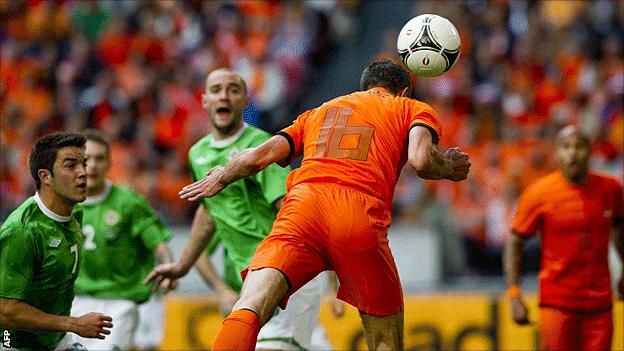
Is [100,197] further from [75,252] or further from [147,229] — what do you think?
[75,252]

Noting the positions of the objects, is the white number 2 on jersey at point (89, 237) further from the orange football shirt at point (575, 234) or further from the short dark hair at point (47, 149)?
the orange football shirt at point (575, 234)

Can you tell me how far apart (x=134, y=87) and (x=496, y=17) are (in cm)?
575

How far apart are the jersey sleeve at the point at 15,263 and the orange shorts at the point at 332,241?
1478 mm

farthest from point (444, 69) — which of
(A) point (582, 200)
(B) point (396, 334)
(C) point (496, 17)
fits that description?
(C) point (496, 17)

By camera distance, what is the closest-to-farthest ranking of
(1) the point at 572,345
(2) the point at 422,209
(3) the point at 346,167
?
(3) the point at 346,167 → (1) the point at 572,345 → (2) the point at 422,209

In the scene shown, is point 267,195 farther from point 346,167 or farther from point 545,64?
point 545,64

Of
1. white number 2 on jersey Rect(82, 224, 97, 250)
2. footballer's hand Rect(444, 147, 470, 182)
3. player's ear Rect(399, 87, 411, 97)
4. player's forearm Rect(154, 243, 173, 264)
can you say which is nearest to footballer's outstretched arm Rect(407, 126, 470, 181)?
footballer's hand Rect(444, 147, 470, 182)

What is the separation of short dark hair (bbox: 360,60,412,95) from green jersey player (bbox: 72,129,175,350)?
3.16 meters

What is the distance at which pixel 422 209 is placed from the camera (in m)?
13.5

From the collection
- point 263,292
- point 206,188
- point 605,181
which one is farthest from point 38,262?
point 605,181

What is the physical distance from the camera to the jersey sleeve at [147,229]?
9.38 meters

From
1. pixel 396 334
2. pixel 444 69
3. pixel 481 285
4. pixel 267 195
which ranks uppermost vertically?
pixel 444 69

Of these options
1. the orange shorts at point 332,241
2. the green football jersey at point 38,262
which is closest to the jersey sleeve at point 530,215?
the orange shorts at point 332,241

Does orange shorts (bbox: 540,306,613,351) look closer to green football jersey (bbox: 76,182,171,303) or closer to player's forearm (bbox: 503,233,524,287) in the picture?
player's forearm (bbox: 503,233,524,287)
